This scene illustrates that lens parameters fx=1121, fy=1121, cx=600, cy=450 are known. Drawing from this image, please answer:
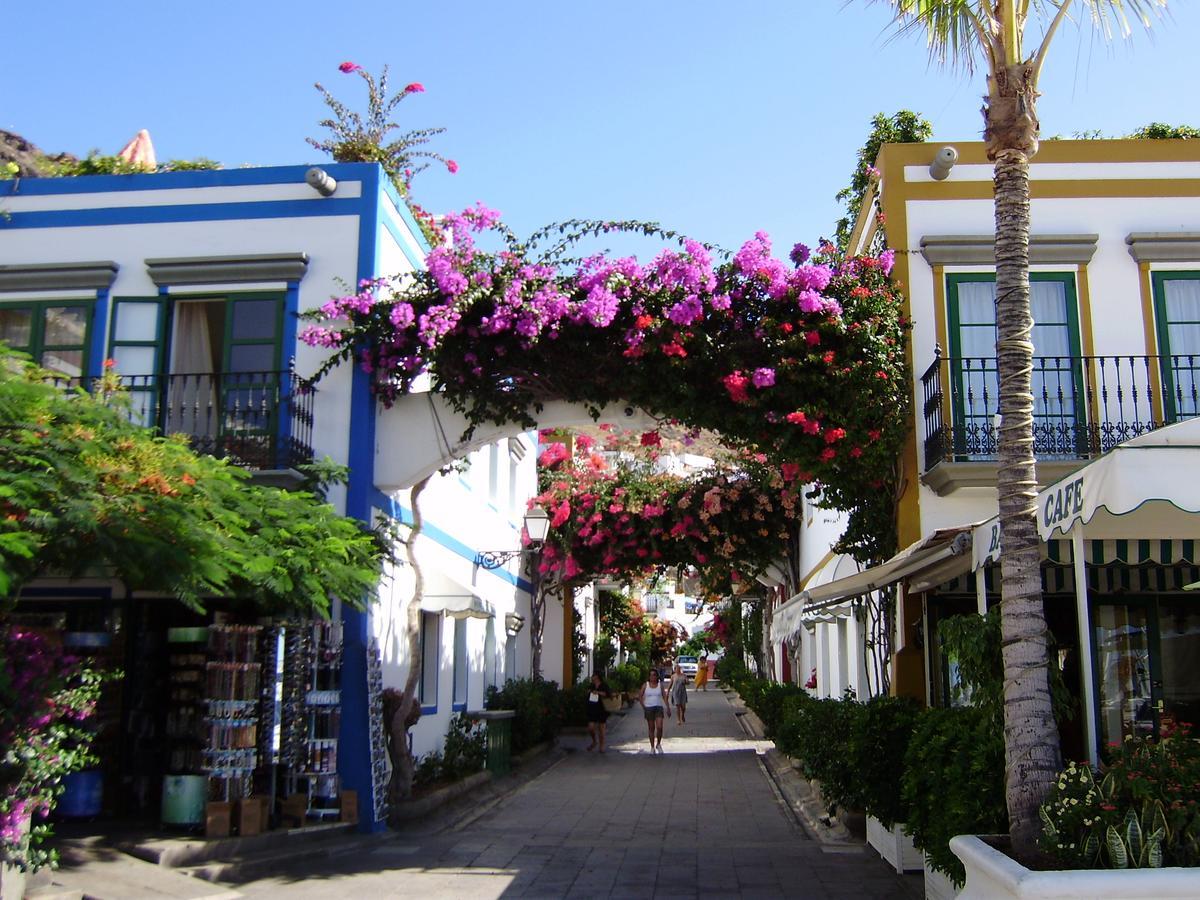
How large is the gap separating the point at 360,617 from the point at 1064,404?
7.84 meters

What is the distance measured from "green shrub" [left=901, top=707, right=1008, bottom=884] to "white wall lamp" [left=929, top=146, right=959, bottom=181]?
6.25m

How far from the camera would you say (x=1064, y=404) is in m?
11.6

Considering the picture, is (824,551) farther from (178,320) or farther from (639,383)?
(178,320)

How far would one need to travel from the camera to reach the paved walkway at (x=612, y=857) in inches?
376

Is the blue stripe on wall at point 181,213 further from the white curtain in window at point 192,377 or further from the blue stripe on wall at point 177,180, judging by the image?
the white curtain in window at point 192,377

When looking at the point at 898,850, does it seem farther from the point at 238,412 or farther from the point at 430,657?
the point at 238,412

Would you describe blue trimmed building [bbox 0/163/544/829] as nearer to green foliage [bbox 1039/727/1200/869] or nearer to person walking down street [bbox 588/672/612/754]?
green foliage [bbox 1039/727/1200/869]

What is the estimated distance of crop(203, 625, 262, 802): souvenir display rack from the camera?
419 inches

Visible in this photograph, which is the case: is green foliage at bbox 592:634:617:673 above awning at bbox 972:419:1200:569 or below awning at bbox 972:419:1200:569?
below

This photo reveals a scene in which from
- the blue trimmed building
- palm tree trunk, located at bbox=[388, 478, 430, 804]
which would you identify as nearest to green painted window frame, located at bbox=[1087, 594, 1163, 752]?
palm tree trunk, located at bbox=[388, 478, 430, 804]

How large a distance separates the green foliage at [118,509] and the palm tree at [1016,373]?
5.55m

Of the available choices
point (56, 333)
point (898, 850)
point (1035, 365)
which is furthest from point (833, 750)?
point (56, 333)

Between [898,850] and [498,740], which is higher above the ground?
[498,740]

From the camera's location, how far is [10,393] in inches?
320
